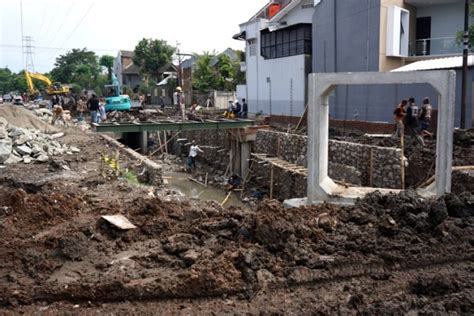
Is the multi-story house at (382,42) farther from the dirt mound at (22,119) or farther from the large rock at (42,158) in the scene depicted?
the dirt mound at (22,119)

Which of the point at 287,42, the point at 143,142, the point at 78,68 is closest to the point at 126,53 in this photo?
the point at 78,68

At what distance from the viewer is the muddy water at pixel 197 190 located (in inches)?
835

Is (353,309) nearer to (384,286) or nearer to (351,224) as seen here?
(384,286)

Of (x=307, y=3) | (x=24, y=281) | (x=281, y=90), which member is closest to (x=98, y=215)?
(x=24, y=281)

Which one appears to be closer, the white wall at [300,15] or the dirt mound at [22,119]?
the dirt mound at [22,119]

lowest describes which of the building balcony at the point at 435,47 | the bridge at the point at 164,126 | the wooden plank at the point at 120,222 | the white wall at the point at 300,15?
the wooden plank at the point at 120,222

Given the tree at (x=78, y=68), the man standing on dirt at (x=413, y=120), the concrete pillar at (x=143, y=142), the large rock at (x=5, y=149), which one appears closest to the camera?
the large rock at (x=5, y=149)

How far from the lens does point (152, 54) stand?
68.0 meters

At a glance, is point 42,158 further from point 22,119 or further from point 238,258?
point 238,258

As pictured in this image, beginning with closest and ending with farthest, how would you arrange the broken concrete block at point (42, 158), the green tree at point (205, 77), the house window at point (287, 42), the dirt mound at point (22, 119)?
the broken concrete block at point (42, 158) → the dirt mound at point (22, 119) → the house window at point (287, 42) → the green tree at point (205, 77)

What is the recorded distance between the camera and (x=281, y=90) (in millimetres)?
34125

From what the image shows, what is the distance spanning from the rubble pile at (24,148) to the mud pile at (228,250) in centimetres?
671

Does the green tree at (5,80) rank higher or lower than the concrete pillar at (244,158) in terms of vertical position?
higher

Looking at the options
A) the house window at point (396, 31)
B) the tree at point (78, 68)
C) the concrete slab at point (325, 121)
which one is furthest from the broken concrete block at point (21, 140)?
the tree at point (78, 68)
